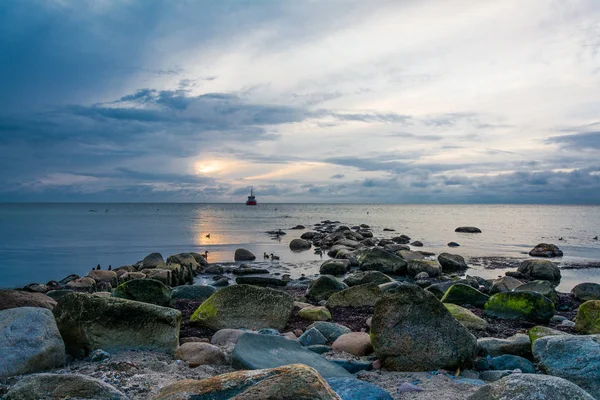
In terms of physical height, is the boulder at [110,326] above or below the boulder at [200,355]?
above

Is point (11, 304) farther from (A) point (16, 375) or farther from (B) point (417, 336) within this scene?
(B) point (417, 336)

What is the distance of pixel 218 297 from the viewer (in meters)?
9.07

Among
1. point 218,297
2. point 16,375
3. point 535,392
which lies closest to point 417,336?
point 535,392

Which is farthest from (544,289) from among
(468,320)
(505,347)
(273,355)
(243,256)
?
(243,256)

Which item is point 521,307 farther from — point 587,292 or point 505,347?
point 587,292

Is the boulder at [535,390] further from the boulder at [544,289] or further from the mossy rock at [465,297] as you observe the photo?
the boulder at [544,289]

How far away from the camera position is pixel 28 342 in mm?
5516

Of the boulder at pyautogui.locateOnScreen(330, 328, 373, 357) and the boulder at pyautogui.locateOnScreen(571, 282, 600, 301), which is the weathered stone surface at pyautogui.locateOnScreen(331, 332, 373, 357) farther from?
the boulder at pyautogui.locateOnScreen(571, 282, 600, 301)

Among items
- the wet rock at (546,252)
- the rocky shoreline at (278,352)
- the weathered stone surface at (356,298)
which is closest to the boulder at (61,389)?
the rocky shoreline at (278,352)

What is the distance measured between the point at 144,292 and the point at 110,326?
13.5 ft

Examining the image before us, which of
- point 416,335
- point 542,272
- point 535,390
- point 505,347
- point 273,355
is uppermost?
point 535,390

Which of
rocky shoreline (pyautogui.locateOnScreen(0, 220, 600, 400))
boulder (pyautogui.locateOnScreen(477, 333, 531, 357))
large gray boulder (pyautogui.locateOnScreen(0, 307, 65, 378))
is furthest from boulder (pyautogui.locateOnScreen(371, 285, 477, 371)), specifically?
large gray boulder (pyautogui.locateOnScreen(0, 307, 65, 378))

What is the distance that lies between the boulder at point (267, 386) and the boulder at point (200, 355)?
237cm

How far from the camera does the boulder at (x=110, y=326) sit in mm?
6297
